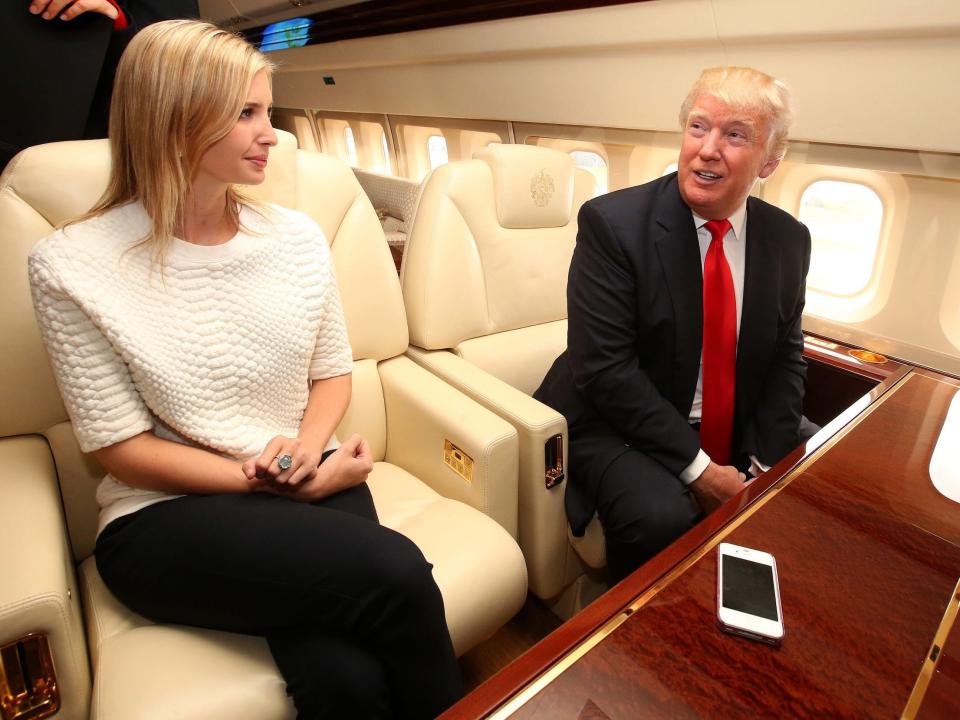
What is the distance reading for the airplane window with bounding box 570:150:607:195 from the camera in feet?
8.93

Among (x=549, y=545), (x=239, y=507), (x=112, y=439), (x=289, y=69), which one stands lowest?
(x=549, y=545)

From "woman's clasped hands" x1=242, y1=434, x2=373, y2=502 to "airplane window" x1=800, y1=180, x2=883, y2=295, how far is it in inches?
67.7

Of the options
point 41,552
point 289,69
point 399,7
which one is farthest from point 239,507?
point 289,69

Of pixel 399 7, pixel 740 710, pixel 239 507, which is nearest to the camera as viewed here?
pixel 740 710

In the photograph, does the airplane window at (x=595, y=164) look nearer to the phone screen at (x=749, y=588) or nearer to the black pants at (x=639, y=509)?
the black pants at (x=639, y=509)

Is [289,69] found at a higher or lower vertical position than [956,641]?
higher

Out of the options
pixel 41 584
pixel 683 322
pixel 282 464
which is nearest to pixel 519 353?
pixel 683 322

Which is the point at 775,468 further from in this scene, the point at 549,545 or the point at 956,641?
the point at 549,545

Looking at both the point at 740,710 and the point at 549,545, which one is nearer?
the point at 740,710

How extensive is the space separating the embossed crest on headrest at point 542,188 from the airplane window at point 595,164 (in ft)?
2.10

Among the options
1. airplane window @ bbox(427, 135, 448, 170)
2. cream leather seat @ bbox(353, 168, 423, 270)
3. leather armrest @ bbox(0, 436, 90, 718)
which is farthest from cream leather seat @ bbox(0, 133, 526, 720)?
airplane window @ bbox(427, 135, 448, 170)

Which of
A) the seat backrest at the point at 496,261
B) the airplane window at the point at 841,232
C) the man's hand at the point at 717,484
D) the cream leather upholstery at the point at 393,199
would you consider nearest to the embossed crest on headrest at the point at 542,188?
the seat backrest at the point at 496,261

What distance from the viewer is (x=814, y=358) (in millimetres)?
1760

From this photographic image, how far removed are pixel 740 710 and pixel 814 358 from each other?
52.5 inches
